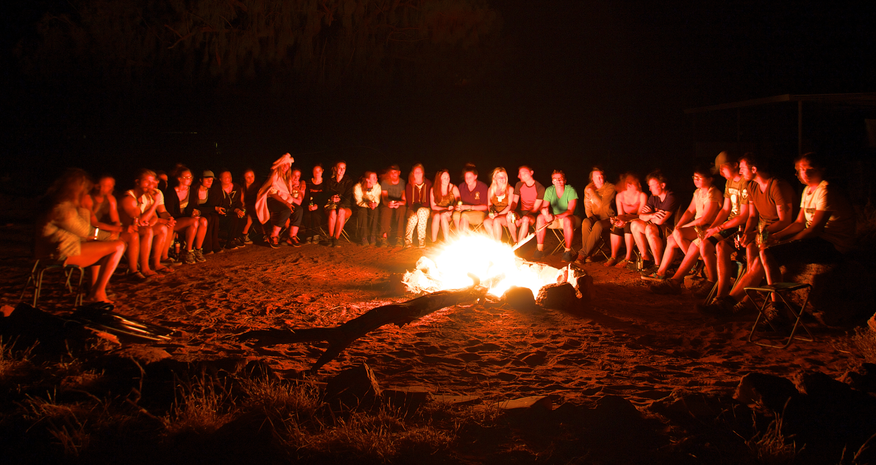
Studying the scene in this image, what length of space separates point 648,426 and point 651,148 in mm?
14757

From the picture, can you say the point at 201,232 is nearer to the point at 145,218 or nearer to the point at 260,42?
the point at 145,218

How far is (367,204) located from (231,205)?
2.14m

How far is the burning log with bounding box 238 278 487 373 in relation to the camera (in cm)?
316

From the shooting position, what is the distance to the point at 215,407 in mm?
2699

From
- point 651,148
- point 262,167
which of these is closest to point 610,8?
point 651,148

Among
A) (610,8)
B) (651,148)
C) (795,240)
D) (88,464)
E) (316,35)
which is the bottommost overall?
(88,464)

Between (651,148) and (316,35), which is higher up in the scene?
(316,35)

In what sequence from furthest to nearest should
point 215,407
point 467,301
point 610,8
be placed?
point 610,8 → point 467,301 → point 215,407

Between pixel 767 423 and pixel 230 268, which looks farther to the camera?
pixel 230 268

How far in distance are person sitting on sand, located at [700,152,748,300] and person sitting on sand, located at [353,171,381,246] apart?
5.01m

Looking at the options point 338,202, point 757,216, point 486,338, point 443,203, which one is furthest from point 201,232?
point 757,216

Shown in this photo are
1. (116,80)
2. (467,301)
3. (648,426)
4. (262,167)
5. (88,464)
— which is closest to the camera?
(88,464)

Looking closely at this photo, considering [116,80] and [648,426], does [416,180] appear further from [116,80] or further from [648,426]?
[116,80]

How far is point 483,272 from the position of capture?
5.72 meters
